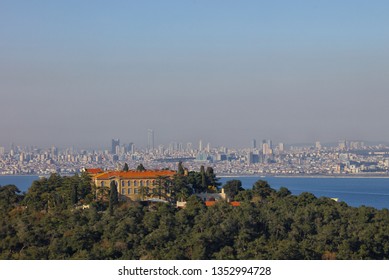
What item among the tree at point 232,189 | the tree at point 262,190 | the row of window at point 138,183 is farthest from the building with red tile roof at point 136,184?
the tree at point 262,190

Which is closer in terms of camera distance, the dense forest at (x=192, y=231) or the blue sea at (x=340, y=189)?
the dense forest at (x=192, y=231)

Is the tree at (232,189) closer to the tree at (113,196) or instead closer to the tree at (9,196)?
the tree at (113,196)

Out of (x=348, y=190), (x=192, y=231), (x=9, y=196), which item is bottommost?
(x=348, y=190)

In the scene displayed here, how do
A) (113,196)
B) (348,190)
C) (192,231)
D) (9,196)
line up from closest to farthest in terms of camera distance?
(192,231) → (113,196) → (9,196) → (348,190)

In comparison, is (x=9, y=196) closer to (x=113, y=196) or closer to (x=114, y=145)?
(x=113, y=196)

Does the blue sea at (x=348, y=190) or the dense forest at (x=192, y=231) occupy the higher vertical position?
the dense forest at (x=192, y=231)

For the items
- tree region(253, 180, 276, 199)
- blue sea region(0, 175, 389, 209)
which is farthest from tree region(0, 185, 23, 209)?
blue sea region(0, 175, 389, 209)

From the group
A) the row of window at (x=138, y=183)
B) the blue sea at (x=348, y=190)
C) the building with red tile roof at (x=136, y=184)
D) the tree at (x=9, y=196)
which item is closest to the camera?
the tree at (x=9, y=196)

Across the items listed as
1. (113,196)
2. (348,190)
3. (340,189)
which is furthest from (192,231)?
(340,189)

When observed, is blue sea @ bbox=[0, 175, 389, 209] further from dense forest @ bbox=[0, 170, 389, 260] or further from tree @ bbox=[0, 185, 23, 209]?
dense forest @ bbox=[0, 170, 389, 260]
